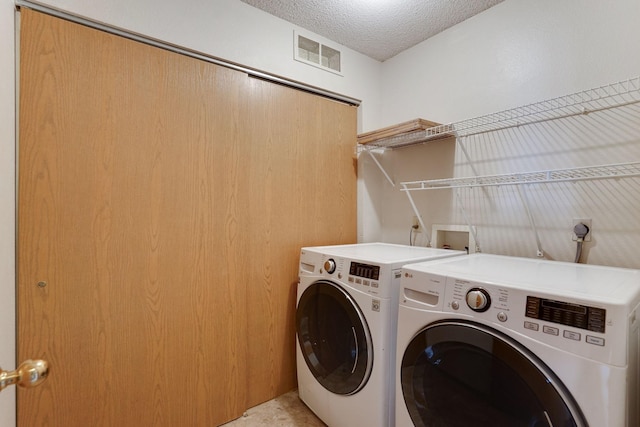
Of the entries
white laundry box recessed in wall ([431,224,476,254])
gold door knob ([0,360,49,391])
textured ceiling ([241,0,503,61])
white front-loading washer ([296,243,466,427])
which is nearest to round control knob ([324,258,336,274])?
white front-loading washer ([296,243,466,427])

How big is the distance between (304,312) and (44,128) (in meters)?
1.47

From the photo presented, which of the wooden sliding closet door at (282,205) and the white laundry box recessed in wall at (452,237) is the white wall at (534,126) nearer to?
the white laundry box recessed in wall at (452,237)

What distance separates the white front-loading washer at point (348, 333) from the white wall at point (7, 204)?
123cm

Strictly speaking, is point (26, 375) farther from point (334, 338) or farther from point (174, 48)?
point (174, 48)

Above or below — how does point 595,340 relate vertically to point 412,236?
below

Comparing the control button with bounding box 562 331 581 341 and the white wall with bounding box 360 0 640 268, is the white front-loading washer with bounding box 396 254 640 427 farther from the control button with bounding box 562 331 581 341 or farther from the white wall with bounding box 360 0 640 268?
the white wall with bounding box 360 0 640 268

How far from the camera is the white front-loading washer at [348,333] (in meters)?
1.29

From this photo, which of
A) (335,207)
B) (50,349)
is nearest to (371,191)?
(335,207)

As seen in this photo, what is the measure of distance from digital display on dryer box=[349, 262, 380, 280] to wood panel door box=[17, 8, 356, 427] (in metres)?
0.63

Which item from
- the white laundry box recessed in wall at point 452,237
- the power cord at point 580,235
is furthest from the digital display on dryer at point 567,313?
the white laundry box recessed in wall at point 452,237

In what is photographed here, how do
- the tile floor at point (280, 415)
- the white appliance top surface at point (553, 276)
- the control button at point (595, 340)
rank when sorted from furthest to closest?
the tile floor at point (280, 415) < the white appliance top surface at point (553, 276) < the control button at point (595, 340)

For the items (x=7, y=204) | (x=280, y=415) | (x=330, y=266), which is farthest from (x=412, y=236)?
(x=7, y=204)

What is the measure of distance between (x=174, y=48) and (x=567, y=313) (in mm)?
1929

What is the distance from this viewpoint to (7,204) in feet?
3.78
